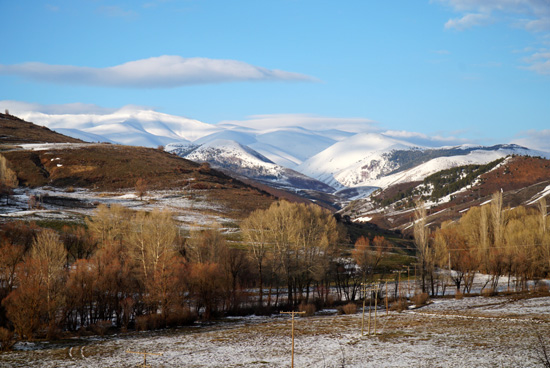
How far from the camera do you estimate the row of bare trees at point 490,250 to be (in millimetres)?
99250

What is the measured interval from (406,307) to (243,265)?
2926cm

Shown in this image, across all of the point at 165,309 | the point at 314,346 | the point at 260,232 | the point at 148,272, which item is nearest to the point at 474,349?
the point at 314,346

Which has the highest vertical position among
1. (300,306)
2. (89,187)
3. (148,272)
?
(89,187)

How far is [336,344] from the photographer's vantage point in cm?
5112

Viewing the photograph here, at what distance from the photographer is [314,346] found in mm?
51031

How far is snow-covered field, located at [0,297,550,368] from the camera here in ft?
143

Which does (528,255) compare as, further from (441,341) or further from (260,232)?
(441,341)

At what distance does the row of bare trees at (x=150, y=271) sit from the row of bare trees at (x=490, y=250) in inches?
570

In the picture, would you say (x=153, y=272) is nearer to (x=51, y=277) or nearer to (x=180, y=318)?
(x=180, y=318)

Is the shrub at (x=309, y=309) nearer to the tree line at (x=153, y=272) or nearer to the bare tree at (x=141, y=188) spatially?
the tree line at (x=153, y=272)

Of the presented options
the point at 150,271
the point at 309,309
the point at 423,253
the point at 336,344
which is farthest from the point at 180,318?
the point at 423,253

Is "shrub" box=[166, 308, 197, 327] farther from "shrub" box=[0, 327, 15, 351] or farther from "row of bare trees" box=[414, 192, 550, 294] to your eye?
"row of bare trees" box=[414, 192, 550, 294]

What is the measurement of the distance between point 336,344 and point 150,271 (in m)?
34.7

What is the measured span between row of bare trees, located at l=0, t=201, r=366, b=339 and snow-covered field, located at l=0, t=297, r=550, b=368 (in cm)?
637
